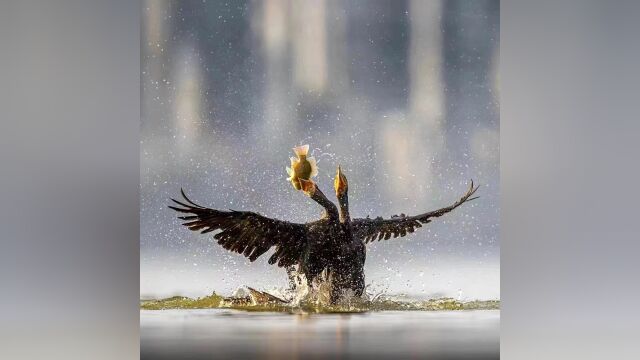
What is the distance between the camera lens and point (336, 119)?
298 centimetres

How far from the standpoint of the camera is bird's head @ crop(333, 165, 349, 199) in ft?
9.76

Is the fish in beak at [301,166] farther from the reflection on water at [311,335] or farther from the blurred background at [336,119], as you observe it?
the reflection on water at [311,335]

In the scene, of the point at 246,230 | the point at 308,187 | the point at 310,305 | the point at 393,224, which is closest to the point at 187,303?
the point at 246,230

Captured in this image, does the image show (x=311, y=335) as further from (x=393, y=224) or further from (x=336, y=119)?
(x=336, y=119)

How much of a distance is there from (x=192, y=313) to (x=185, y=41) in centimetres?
92

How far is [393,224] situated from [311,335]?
0.47m
